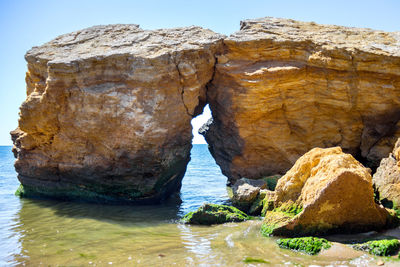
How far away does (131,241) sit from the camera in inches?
283

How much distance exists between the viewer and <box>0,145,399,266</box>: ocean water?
5789 mm

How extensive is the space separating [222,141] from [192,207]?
10.4 ft

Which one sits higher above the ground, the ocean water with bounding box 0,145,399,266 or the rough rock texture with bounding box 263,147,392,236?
the rough rock texture with bounding box 263,147,392,236

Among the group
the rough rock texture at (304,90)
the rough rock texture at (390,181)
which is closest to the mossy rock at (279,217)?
the rough rock texture at (390,181)

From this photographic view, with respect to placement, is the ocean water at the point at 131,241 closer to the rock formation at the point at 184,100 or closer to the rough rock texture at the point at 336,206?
the rough rock texture at the point at 336,206

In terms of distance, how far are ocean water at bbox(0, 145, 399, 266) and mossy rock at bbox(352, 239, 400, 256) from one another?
20cm

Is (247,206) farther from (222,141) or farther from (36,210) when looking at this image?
(36,210)

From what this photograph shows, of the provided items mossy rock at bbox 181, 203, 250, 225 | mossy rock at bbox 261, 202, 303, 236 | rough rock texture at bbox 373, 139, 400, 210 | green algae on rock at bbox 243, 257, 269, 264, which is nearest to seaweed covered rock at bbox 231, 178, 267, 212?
mossy rock at bbox 181, 203, 250, 225

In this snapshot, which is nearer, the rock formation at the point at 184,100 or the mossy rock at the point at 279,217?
the mossy rock at the point at 279,217

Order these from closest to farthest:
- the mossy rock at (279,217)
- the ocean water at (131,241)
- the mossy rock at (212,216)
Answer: the ocean water at (131,241) < the mossy rock at (279,217) < the mossy rock at (212,216)

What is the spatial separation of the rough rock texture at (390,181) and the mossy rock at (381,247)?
172 centimetres

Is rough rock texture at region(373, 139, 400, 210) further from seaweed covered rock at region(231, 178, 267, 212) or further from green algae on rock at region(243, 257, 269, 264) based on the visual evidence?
green algae on rock at region(243, 257, 269, 264)

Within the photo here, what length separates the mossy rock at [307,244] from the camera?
5.91 metres

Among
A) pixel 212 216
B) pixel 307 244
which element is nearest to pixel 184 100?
pixel 212 216
